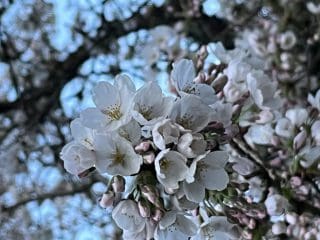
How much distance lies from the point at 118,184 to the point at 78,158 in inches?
3.6

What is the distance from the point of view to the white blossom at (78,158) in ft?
4.01

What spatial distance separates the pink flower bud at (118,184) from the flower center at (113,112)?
0.12 meters

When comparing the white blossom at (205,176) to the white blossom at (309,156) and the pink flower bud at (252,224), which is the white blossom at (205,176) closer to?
the pink flower bud at (252,224)

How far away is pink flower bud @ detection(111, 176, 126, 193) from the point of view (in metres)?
1.23

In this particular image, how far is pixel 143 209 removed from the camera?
1217mm

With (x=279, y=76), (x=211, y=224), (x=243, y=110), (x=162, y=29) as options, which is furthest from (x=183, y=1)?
(x=211, y=224)

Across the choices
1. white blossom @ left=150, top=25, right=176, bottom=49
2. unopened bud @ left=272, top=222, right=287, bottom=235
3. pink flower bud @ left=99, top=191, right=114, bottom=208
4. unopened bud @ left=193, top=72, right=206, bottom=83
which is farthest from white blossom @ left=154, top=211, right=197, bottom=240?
white blossom @ left=150, top=25, right=176, bottom=49

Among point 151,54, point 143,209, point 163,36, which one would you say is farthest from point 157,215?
point 163,36

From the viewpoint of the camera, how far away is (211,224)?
140 cm

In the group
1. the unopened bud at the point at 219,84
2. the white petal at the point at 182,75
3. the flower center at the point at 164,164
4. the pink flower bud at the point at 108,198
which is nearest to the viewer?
the flower center at the point at 164,164

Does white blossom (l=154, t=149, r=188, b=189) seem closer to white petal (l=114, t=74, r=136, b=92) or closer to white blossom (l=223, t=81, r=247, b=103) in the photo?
white petal (l=114, t=74, r=136, b=92)

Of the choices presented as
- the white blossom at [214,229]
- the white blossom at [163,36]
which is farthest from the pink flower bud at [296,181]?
the white blossom at [163,36]

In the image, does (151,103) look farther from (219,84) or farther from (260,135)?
(260,135)

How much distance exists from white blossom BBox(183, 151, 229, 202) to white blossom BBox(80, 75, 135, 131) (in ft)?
0.53
